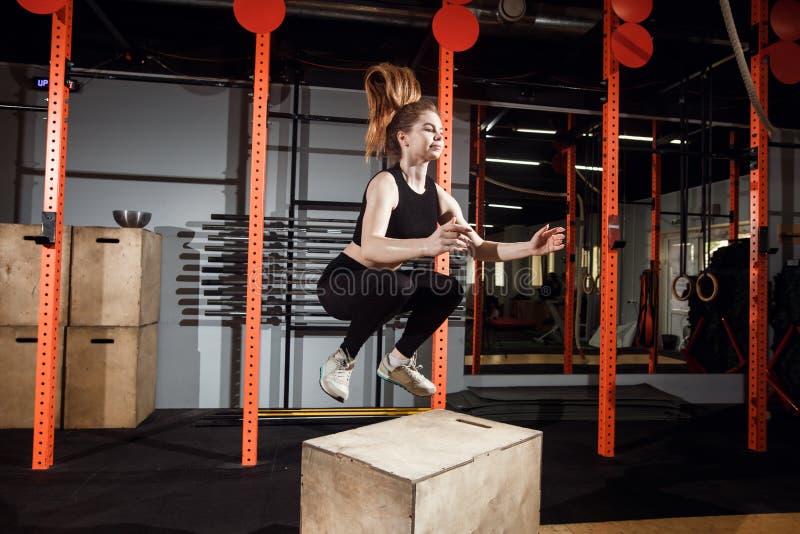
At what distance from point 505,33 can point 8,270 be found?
14.1ft

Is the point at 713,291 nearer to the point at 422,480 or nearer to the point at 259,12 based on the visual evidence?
the point at 422,480

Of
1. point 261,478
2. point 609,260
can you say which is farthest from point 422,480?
point 609,260

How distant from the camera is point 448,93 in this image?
2590 millimetres

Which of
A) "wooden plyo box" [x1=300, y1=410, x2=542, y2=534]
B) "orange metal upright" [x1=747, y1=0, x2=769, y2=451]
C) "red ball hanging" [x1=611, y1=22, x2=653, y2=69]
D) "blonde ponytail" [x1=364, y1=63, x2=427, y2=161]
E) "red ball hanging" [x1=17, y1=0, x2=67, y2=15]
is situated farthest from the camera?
"orange metal upright" [x1=747, y1=0, x2=769, y2=451]

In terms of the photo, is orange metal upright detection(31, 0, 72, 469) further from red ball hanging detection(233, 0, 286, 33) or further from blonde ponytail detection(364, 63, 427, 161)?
blonde ponytail detection(364, 63, 427, 161)

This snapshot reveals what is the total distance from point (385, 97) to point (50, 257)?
2.38 meters

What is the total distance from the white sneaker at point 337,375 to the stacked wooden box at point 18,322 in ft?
9.72

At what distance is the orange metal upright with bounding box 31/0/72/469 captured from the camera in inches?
115

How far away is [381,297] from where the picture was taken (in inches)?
67.0

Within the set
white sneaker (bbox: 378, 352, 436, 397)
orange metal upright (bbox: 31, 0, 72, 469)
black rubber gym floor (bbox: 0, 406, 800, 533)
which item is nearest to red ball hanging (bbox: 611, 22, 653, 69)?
white sneaker (bbox: 378, 352, 436, 397)

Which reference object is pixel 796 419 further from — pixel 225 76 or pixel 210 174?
pixel 225 76

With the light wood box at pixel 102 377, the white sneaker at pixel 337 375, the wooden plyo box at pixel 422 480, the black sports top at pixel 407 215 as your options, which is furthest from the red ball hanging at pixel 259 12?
the light wood box at pixel 102 377

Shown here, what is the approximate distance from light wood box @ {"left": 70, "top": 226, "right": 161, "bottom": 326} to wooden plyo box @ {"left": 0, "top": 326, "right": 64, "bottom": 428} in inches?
11.5

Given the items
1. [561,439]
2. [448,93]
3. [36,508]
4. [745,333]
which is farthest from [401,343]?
[745,333]
